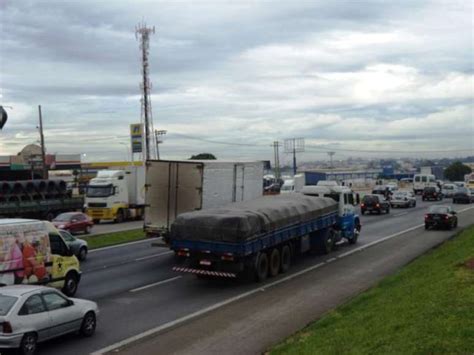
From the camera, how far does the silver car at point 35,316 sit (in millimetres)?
10578

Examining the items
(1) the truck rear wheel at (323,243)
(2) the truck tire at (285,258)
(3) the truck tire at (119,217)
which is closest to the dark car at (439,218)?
(1) the truck rear wheel at (323,243)

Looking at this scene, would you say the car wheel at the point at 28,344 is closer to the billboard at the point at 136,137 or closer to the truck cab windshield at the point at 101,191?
the truck cab windshield at the point at 101,191

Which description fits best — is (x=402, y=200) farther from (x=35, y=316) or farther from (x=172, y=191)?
(x=35, y=316)

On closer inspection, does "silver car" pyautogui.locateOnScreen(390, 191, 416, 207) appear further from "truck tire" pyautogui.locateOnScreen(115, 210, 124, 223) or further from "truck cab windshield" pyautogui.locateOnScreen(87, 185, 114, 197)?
"truck cab windshield" pyautogui.locateOnScreen(87, 185, 114, 197)

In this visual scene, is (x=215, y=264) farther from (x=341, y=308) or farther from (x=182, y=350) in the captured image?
(x=182, y=350)

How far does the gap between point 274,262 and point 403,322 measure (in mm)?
9763

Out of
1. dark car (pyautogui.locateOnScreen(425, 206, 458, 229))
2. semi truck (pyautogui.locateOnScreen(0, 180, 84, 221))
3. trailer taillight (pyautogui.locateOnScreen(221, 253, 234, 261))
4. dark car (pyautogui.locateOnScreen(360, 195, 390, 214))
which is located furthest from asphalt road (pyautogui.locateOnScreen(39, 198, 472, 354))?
dark car (pyautogui.locateOnScreen(360, 195, 390, 214))

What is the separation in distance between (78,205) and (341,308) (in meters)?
31.9

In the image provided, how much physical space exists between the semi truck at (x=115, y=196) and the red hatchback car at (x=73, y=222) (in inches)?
378

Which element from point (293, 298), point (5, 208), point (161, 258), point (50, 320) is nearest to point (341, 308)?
point (293, 298)

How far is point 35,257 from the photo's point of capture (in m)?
15.3

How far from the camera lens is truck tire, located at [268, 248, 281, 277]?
20.1m

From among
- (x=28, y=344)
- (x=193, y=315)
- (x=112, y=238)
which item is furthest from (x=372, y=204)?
(x=28, y=344)

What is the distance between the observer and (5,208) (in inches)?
1444
